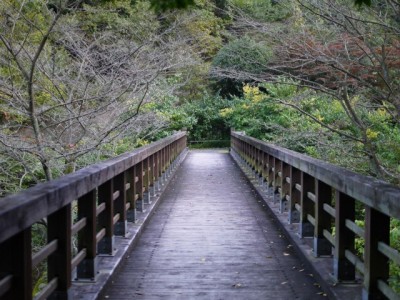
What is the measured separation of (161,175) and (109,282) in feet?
23.8

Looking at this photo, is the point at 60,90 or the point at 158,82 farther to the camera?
the point at 158,82

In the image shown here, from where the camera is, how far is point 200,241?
6.79 metres

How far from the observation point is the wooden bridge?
3193mm

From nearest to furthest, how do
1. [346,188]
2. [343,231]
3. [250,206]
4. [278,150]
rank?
1. [346,188]
2. [343,231]
3. [278,150]
4. [250,206]

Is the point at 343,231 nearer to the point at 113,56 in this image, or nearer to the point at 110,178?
the point at 110,178

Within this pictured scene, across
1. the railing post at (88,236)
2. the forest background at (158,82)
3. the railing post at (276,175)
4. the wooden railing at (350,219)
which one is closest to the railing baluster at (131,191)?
the forest background at (158,82)

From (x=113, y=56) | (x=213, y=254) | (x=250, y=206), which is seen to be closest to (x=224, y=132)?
(x=113, y=56)

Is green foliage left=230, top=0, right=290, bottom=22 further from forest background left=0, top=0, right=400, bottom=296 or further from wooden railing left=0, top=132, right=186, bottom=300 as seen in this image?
wooden railing left=0, top=132, right=186, bottom=300

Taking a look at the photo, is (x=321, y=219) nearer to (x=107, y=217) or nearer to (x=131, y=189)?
(x=107, y=217)

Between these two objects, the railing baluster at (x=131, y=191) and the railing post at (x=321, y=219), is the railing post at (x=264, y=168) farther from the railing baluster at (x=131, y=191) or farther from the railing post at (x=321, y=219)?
the railing post at (x=321, y=219)

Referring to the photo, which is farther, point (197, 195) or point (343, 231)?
point (197, 195)

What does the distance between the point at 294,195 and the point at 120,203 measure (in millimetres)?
2182

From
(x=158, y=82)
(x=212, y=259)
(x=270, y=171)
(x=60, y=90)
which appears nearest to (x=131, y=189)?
(x=212, y=259)

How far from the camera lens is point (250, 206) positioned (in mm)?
9641
